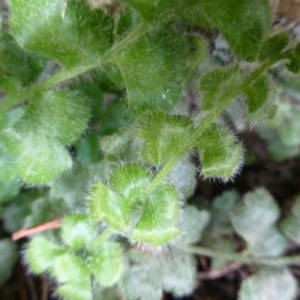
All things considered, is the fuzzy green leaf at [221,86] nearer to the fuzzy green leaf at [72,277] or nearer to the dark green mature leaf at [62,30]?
the dark green mature leaf at [62,30]

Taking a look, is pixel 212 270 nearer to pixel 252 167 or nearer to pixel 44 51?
pixel 252 167

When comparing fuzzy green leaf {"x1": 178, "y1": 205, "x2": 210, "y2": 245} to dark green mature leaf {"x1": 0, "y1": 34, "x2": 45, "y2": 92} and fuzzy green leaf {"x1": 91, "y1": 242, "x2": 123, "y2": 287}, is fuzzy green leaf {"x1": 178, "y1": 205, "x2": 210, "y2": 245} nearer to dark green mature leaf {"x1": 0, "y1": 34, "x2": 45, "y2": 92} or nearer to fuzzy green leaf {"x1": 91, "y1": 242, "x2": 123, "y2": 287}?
fuzzy green leaf {"x1": 91, "y1": 242, "x2": 123, "y2": 287}

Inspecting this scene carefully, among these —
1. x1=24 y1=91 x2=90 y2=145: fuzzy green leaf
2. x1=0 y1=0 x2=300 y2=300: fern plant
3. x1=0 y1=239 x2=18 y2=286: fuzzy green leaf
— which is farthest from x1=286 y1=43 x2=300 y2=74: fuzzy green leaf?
x1=0 y1=239 x2=18 y2=286: fuzzy green leaf

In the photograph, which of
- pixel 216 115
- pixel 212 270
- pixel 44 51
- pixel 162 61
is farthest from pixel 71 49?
pixel 212 270

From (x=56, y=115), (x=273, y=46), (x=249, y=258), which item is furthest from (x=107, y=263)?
(x=273, y=46)

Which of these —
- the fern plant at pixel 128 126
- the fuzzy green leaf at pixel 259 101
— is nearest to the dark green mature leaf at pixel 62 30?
the fern plant at pixel 128 126

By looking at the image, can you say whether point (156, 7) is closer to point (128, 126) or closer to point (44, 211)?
point (128, 126)
